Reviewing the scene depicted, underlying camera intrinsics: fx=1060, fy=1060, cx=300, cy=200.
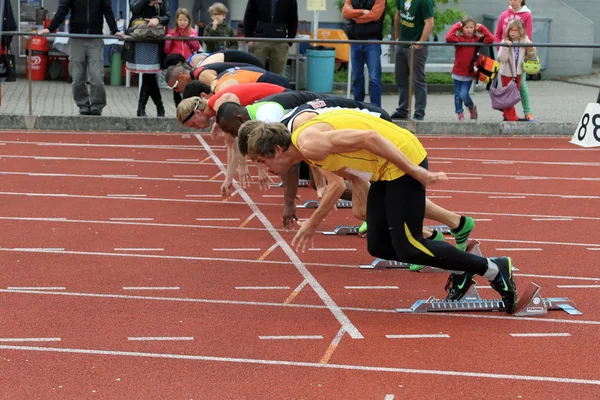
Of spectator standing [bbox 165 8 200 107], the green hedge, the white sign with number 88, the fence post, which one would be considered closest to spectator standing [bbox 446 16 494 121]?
the fence post

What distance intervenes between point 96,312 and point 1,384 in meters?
1.43

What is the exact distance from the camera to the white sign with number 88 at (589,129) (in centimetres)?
1458

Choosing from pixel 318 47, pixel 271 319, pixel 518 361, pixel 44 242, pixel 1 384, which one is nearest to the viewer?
pixel 1 384

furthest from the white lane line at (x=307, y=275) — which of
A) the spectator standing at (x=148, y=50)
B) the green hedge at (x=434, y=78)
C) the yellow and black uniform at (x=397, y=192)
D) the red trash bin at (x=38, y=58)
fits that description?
the green hedge at (x=434, y=78)

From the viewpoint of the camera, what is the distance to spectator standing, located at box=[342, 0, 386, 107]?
15.9m

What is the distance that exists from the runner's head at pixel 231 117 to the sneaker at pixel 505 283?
101 inches

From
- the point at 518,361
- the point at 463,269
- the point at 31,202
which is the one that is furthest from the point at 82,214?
the point at 518,361

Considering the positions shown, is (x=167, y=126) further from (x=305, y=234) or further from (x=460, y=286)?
(x=460, y=286)

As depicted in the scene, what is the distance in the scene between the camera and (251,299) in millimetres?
7602

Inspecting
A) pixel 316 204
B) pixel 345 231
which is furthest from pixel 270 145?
pixel 316 204

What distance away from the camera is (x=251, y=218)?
1035 cm

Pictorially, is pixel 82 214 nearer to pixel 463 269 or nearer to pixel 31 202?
pixel 31 202

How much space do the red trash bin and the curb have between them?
36.7 inches

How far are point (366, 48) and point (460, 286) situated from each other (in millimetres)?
9138
